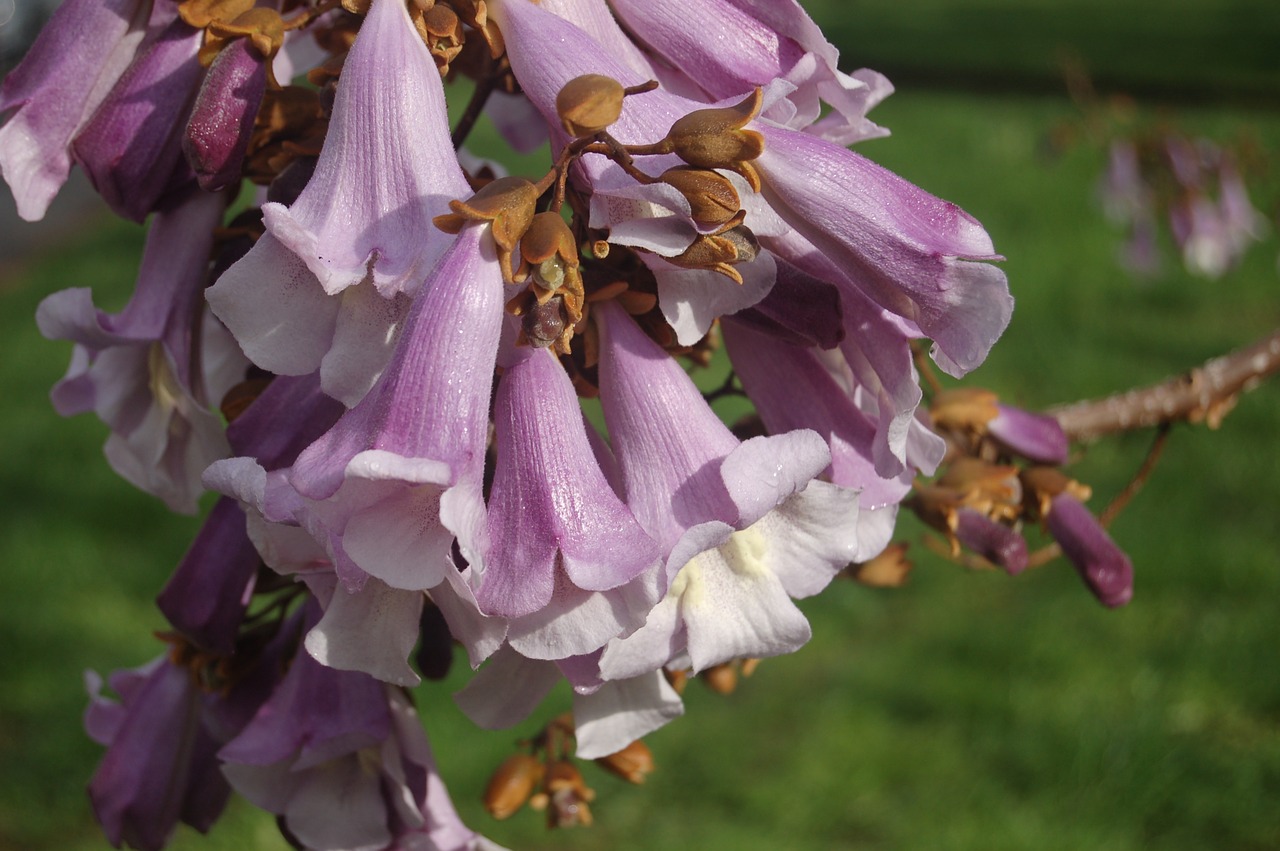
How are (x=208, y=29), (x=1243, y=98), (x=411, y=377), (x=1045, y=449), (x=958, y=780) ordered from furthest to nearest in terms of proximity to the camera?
(x=1243, y=98) → (x=958, y=780) → (x=1045, y=449) → (x=208, y=29) → (x=411, y=377)

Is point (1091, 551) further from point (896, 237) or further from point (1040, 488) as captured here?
point (896, 237)

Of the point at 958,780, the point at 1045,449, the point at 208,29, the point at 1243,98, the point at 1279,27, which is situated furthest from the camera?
the point at 1279,27

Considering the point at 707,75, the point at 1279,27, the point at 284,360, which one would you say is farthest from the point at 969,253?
the point at 1279,27

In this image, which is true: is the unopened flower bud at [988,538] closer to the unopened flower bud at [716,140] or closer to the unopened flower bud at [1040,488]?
the unopened flower bud at [1040,488]

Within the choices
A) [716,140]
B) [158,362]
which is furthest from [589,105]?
[158,362]

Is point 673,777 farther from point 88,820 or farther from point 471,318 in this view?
point 471,318

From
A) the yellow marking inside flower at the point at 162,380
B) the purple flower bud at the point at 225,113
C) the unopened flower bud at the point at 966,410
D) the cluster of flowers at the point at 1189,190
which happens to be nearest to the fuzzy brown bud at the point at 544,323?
the purple flower bud at the point at 225,113
